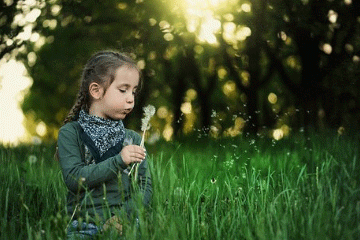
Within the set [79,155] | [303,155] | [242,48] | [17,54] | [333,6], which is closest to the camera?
[79,155]

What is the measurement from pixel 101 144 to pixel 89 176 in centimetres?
26

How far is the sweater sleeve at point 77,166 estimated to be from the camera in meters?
3.04

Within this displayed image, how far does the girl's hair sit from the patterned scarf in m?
0.13

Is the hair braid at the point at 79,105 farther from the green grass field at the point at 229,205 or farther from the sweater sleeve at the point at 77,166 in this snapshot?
the green grass field at the point at 229,205

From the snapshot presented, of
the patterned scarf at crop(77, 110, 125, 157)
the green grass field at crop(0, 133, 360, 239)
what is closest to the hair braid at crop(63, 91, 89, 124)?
the patterned scarf at crop(77, 110, 125, 157)

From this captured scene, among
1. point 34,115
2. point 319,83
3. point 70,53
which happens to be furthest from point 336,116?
point 34,115

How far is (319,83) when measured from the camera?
29.5ft

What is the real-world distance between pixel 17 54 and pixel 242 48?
4317 millimetres

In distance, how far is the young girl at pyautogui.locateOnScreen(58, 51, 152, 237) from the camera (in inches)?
121

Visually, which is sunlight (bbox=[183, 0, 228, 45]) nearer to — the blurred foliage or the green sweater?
the blurred foliage

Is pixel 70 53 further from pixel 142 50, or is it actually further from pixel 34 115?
pixel 34 115

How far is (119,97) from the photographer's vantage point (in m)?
3.23

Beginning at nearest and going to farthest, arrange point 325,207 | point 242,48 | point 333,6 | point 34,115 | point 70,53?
1. point 325,207
2. point 333,6
3. point 70,53
4. point 242,48
5. point 34,115

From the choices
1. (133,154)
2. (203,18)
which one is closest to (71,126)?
(133,154)
